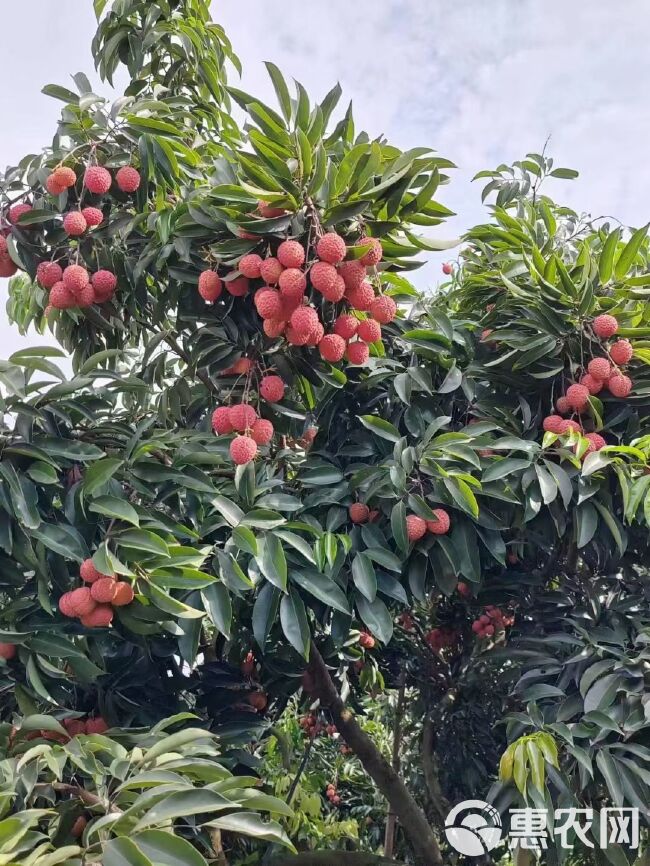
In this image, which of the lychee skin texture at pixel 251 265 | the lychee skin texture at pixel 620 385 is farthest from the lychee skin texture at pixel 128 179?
the lychee skin texture at pixel 620 385

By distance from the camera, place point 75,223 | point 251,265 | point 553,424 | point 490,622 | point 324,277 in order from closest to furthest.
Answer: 1. point 324,277
2. point 251,265
3. point 75,223
4. point 553,424
5. point 490,622

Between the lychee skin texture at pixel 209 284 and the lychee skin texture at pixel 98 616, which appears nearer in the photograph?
the lychee skin texture at pixel 98 616

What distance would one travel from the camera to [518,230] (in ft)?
7.53

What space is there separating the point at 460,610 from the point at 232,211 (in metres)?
1.89

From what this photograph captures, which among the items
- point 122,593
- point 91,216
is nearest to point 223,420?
point 122,593

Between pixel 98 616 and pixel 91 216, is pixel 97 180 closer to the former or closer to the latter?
pixel 91 216

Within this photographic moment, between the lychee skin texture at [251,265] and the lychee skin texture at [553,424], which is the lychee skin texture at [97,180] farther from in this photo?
the lychee skin texture at [553,424]

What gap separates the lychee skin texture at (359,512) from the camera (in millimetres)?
1894

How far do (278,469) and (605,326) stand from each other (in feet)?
3.05

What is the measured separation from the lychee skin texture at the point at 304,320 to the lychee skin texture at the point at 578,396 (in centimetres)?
76

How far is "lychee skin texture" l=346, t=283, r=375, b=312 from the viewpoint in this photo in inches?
65.9

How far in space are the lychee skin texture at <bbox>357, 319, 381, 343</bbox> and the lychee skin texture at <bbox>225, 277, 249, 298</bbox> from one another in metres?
0.28

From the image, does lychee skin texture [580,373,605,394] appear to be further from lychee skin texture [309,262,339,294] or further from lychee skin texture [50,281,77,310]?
lychee skin texture [50,281,77,310]

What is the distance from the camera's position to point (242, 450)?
171cm
